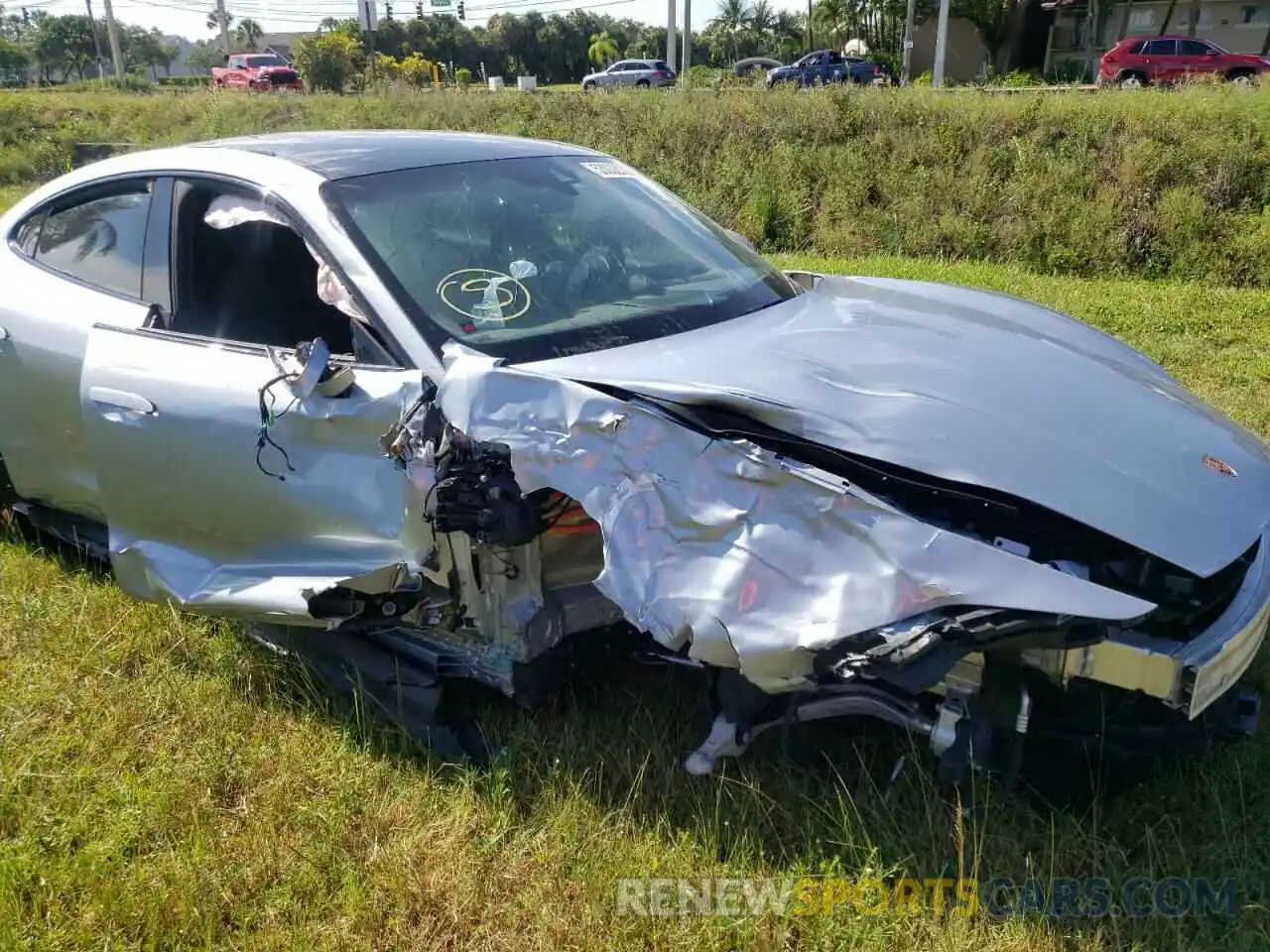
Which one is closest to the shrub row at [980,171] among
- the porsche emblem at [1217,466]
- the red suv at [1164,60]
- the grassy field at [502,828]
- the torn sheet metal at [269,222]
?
the porsche emblem at [1217,466]

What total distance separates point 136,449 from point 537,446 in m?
1.38

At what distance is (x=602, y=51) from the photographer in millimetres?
56062

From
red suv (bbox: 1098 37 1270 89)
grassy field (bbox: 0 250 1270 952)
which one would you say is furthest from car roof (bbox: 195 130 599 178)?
red suv (bbox: 1098 37 1270 89)

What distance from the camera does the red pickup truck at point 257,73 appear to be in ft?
102

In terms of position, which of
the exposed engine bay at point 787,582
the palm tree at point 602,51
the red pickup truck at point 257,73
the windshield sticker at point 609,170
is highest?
the palm tree at point 602,51

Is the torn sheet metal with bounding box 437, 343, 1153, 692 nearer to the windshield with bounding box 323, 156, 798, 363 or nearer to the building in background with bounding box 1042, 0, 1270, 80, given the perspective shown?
the windshield with bounding box 323, 156, 798, 363

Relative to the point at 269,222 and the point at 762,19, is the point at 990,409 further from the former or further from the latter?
the point at 762,19

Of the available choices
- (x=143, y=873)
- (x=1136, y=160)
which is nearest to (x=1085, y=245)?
(x=1136, y=160)

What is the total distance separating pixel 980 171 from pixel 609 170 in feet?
25.9

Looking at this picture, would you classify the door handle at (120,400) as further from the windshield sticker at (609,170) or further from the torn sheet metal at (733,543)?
the windshield sticker at (609,170)

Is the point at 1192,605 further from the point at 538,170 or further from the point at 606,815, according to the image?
the point at 538,170

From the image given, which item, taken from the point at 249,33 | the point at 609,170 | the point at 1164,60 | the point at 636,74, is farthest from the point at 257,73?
the point at 249,33

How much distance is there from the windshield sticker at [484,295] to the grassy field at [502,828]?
1.12m

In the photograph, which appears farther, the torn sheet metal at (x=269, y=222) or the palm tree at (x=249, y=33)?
the palm tree at (x=249, y=33)
